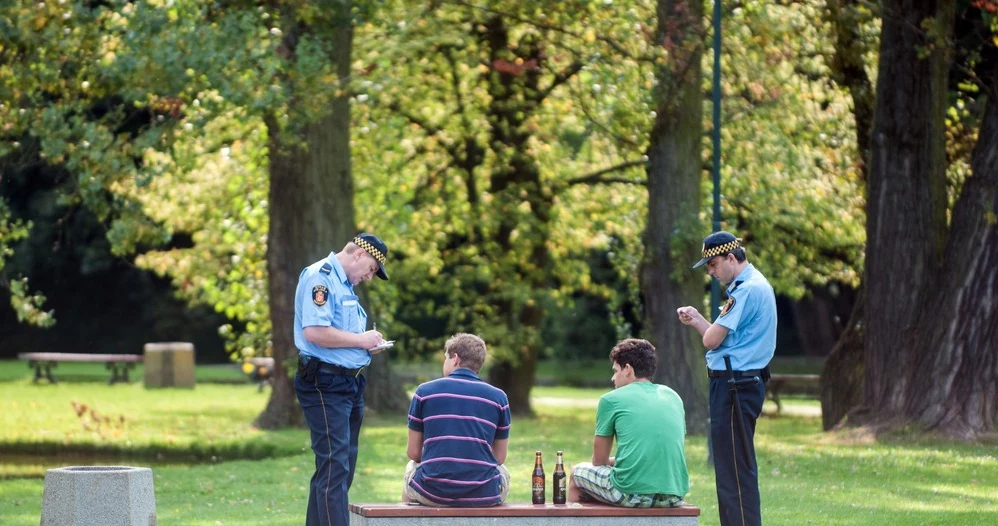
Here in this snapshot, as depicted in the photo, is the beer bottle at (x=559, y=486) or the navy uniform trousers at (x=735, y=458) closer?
the beer bottle at (x=559, y=486)

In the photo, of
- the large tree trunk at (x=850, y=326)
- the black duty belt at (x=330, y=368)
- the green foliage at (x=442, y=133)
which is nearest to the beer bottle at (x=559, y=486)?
the black duty belt at (x=330, y=368)

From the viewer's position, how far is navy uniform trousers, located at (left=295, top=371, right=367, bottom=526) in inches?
325

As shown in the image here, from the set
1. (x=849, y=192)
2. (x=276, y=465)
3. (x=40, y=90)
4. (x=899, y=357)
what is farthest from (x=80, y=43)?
(x=849, y=192)

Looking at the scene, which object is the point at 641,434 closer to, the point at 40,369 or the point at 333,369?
the point at 333,369

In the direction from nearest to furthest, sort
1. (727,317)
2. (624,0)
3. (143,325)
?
(727,317), (624,0), (143,325)

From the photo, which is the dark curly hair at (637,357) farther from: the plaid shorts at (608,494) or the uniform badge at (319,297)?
the uniform badge at (319,297)

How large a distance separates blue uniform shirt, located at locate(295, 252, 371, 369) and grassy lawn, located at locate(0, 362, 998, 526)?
2.91 metres

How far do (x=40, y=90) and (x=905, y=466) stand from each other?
10883 millimetres

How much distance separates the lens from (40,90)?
688 inches

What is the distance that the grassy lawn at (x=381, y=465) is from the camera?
11.5 m

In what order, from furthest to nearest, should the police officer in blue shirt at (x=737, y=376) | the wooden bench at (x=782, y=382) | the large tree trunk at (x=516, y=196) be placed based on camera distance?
the wooden bench at (x=782, y=382)
the large tree trunk at (x=516, y=196)
the police officer in blue shirt at (x=737, y=376)

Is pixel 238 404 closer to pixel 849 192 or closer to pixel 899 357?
pixel 849 192

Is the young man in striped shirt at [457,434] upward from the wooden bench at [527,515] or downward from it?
upward

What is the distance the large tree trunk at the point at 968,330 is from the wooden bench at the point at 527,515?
358 inches
